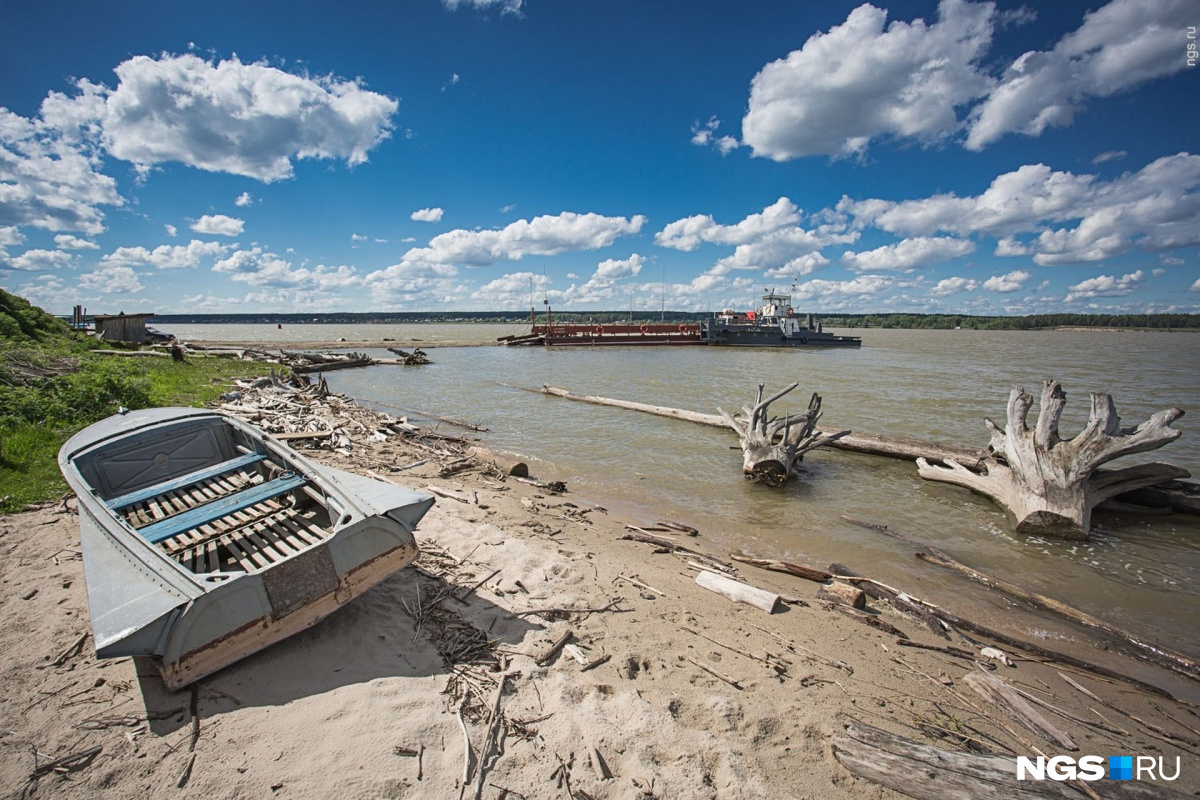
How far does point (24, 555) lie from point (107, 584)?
9.98ft

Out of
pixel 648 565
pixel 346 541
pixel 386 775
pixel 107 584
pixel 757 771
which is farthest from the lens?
pixel 648 565

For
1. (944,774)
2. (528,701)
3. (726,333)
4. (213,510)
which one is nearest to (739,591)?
(944,774)

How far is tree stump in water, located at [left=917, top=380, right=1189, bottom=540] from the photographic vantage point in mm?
8000

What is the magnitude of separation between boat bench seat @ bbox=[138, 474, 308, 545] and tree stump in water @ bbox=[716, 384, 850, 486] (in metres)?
8.45

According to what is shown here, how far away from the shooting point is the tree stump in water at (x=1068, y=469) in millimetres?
8000

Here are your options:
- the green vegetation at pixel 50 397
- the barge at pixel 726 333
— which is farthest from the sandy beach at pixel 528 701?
the barge at pixel 726 333

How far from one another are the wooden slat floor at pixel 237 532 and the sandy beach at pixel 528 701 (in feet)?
2.52

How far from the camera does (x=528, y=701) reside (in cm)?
356

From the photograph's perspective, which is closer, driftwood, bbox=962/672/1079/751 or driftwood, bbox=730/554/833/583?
driftwood, bbox=962/672/1079/751

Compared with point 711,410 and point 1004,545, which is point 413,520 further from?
point 711,410

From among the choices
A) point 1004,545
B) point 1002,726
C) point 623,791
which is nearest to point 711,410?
point 1004,545

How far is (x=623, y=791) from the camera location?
291 centimetres

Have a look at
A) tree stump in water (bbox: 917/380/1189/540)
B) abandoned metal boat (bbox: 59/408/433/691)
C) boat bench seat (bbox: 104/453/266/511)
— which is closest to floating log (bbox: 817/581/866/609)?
abandoned metal boat (bbox: 59/408/433/691)

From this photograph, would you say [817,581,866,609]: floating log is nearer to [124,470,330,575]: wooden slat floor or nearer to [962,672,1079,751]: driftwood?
[962,672,1079,751]: driftwood
